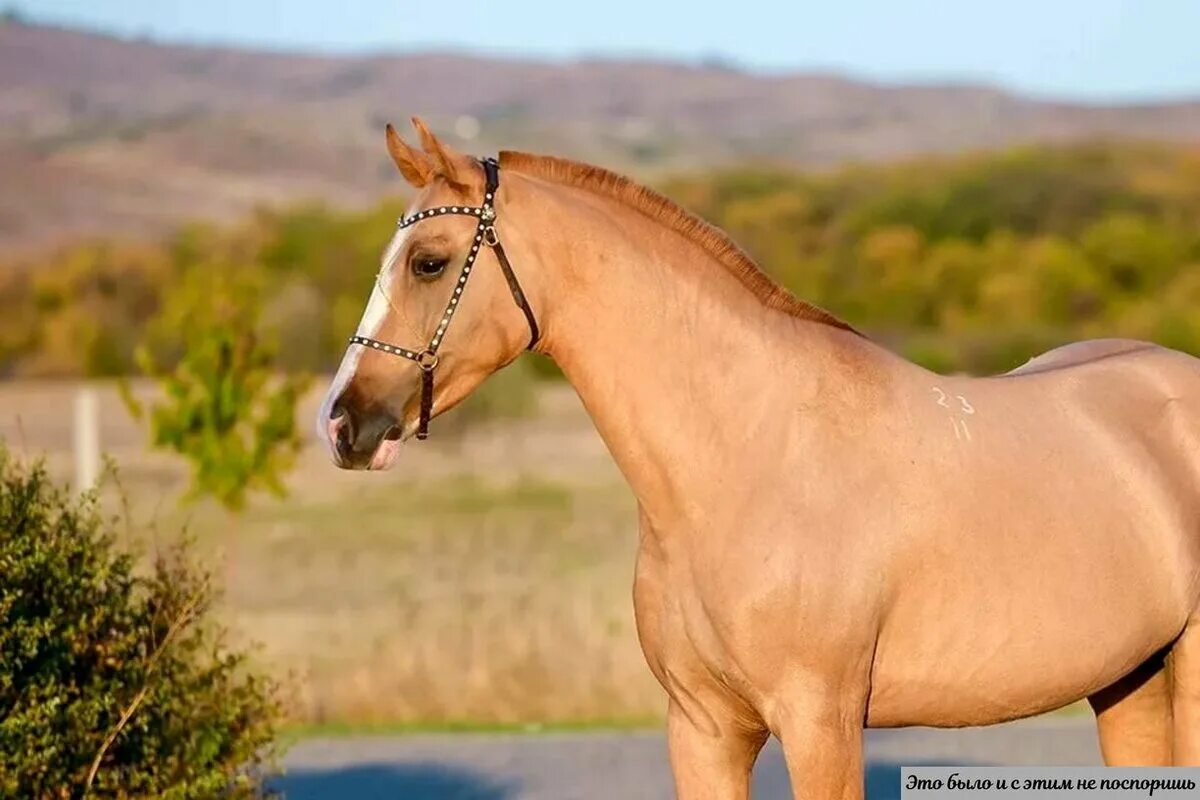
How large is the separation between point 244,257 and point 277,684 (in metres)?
53.9

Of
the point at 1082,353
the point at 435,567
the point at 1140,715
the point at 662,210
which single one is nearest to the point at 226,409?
the point at 1082,353

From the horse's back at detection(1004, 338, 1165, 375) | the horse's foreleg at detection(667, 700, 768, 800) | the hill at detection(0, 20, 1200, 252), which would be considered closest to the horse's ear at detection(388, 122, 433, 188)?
the horse's foreleg at detection(667, 700, 768, 800)

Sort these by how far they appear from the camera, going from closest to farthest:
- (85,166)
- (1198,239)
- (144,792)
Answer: (144,792) < (1198,239) < (85,166)

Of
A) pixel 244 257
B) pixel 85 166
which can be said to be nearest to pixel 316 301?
pixel 244 257

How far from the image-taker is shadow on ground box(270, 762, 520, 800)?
9.34 m

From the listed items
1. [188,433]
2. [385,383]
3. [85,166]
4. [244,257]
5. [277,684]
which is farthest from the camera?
[85,166]

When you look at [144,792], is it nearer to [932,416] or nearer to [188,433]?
[932,416]

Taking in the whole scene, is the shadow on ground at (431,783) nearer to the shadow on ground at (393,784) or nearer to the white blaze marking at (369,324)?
the shadow on ground at (393,784)

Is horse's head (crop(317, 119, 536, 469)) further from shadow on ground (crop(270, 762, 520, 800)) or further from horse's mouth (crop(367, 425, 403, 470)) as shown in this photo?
shadow on ground (crop(270, 762, 520, 800))

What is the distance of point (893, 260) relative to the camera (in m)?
57.7

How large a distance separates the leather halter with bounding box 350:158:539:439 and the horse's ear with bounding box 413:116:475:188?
0.19 ft

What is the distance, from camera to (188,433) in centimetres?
1453

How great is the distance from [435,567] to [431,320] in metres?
20.4

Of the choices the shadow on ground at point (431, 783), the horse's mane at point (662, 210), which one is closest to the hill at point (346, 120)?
the shadow on ground at point (431, 783)
